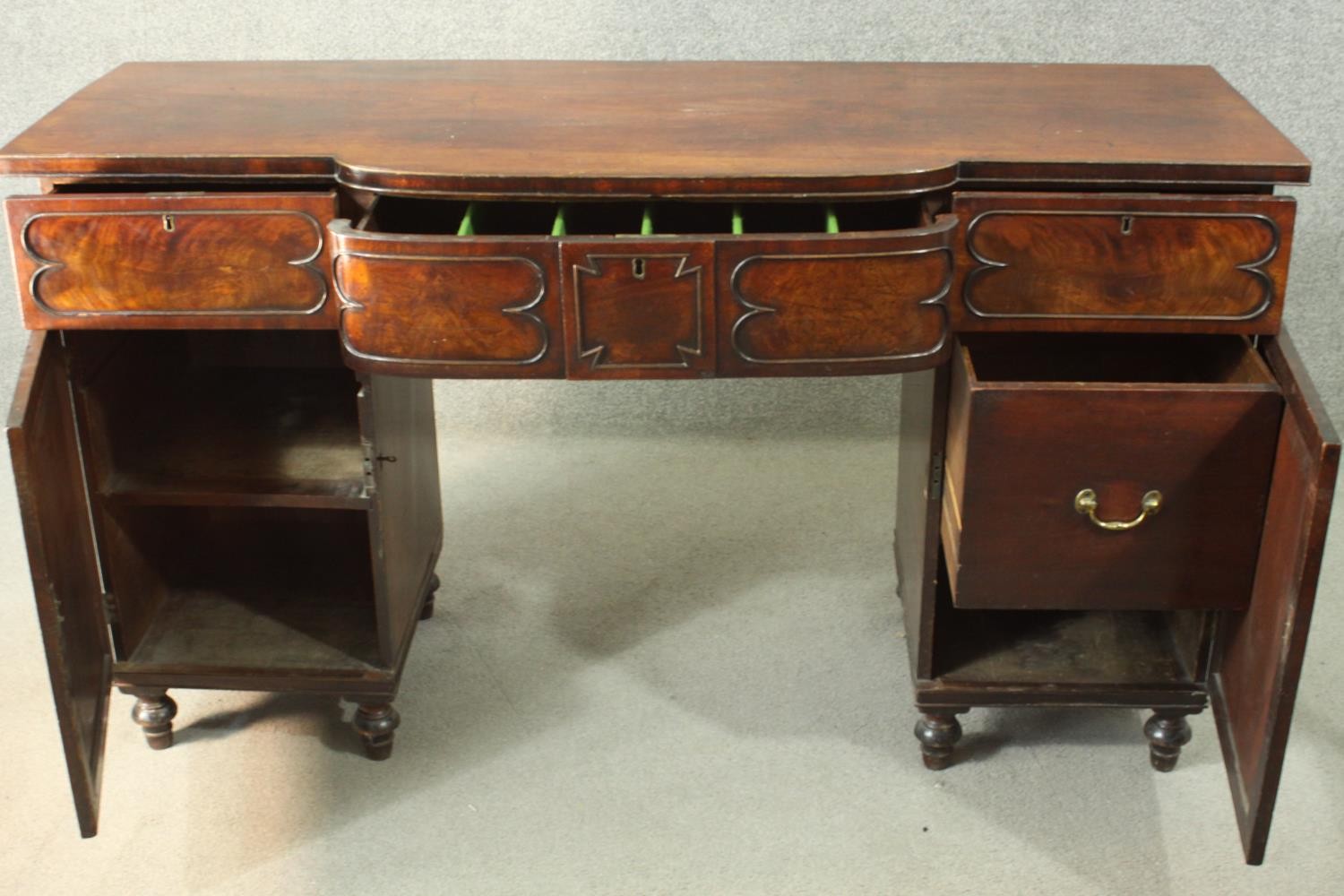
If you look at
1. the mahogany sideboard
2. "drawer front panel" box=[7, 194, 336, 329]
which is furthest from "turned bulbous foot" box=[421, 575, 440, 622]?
"drawer front panel" box=[7, 194, 336, 329]

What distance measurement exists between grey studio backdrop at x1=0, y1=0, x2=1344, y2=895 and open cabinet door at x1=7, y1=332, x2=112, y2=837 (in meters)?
0.18

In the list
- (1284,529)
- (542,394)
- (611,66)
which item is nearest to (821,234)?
(1284,529)

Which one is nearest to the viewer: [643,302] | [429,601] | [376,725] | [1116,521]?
[643,302]

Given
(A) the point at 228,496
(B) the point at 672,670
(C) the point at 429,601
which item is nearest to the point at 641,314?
(A) the point at 228,496

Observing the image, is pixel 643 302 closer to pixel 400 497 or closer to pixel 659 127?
pixel 659 127

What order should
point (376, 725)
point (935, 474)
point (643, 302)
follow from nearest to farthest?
1. point (643, 302)
2. point (935, 474)
3. point (376, 725)

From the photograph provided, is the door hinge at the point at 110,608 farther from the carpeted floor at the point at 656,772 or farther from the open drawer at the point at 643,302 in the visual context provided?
the open drawer at the point at 643,302

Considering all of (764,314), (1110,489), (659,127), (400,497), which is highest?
(659,127)

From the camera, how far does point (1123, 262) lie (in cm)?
154

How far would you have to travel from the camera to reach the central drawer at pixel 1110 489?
4.95 feet

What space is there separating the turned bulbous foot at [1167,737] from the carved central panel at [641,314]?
663 millimetres

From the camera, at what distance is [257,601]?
193 cm

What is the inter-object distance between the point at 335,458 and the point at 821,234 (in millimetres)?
630

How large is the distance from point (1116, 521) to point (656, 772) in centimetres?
57
